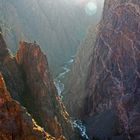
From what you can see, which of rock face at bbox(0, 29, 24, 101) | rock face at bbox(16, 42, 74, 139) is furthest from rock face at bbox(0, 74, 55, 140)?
rock face at bbox(16, 42, 74, 139)

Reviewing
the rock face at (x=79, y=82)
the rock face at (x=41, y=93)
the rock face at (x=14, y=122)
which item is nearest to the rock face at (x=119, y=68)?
the rock face at (x=79, y=82)

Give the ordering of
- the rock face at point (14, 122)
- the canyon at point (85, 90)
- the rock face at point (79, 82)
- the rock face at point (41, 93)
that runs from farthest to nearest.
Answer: the rock face at point (79, 82) → the rock face at point (41, 93) → the canyon at point (85, 90) → the rock face at point (14, 122)

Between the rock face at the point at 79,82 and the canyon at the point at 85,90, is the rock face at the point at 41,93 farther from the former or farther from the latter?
the rock face at the point at 79,82

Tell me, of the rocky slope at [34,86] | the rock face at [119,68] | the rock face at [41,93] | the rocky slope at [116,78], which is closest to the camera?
the rocky slope at [34,86]

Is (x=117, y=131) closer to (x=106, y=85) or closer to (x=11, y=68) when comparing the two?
(x=106, y=85)

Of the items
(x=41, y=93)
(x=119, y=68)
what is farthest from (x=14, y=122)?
(x=119, y=68)

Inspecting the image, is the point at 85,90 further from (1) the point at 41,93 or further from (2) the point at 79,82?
(1) the point at 41,93
